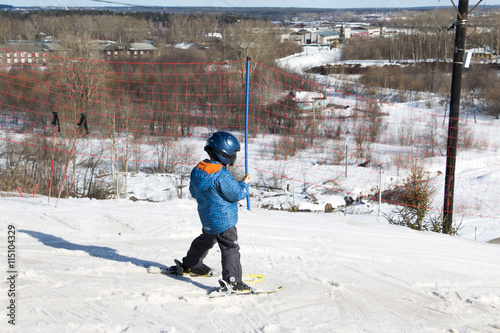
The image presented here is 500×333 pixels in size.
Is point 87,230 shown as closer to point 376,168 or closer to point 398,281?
point 398,281

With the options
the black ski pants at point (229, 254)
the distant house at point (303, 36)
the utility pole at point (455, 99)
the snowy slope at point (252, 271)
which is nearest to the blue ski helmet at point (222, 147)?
the black ski pants at point (229, 254)

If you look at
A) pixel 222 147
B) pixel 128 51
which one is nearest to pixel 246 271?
pixel 222 147

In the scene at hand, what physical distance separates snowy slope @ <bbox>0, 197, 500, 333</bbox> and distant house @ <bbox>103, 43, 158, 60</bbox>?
44.1m

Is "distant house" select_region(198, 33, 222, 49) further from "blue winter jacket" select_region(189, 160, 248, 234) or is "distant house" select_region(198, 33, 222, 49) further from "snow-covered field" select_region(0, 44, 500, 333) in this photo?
"blue winter jacket" select_region(189, 160, 248, 234)

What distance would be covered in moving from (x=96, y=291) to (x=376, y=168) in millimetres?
23063

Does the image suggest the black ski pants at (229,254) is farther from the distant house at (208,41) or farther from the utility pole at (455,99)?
the distant house at (208,41)

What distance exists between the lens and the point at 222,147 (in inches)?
155

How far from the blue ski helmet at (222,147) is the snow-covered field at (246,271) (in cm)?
118

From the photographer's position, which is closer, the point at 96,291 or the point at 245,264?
the point at 96,291

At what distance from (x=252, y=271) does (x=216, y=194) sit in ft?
3.95

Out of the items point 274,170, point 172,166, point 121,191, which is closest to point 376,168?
point 274,170

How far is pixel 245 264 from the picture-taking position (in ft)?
Result: 16.3

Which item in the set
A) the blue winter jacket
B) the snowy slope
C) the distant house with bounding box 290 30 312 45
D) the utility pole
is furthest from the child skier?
the distant house with bounding box 290 30 312 45

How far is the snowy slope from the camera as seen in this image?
3600 millimetres
